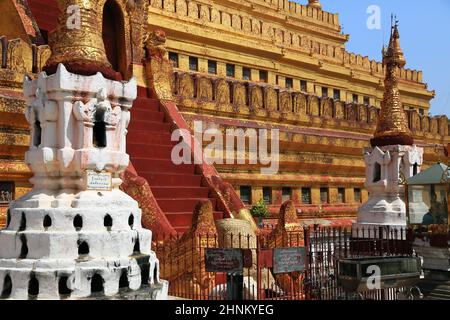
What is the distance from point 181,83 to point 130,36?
2.02 m

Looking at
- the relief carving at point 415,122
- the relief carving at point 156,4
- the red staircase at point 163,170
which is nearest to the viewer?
the red staircase at point 163,170

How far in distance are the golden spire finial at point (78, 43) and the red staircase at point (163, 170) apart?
13.7ft

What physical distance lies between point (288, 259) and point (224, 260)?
1005 mm

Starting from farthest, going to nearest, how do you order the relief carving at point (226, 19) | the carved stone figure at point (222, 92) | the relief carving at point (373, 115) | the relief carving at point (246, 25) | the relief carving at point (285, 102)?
1. the relief carving at point (246, 25)
2. the relief carving at point (226, 19)
3. the relief carving at point (373, 115)
4. the relief carving at point (285, 102)
5. the carved stone figure at point (222, 92)

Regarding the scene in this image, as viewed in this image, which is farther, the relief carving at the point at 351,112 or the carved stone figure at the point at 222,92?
the relief carving at the point at 351,112

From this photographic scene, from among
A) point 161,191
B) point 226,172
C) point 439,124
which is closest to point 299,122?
point 226,172

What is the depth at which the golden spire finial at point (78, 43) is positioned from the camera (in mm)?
8766

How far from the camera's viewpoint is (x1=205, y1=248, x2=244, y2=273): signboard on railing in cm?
895

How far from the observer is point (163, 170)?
1356 centimetres

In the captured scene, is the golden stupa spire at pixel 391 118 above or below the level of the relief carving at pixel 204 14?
below

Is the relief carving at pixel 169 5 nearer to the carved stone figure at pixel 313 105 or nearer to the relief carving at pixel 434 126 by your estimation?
the carved stone figure at pixel 313 105

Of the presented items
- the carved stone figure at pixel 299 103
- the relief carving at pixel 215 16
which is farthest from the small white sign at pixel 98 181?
the relief carving at pixel 215 16

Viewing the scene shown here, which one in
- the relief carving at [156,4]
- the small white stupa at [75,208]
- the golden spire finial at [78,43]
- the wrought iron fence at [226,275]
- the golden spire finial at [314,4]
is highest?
the golden spire finial at [314,4]
